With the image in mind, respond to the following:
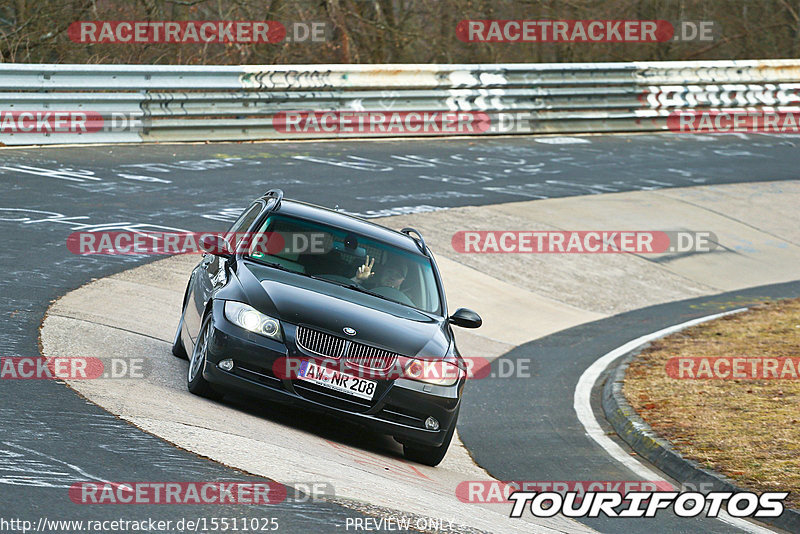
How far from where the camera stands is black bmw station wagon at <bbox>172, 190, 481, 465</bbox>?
7.78 metres

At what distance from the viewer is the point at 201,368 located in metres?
8.06

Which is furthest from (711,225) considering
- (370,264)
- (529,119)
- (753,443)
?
(370,264)

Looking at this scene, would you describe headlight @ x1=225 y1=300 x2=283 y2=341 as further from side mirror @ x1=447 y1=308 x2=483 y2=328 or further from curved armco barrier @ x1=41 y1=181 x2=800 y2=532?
side mirror @ x1=447 y1=308 x2=483 y2=328

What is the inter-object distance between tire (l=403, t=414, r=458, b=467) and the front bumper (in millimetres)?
253

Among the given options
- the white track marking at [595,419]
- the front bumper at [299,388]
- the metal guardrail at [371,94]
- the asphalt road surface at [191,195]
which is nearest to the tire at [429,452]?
the front bumper at [299,388]

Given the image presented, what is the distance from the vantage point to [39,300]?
10570mm

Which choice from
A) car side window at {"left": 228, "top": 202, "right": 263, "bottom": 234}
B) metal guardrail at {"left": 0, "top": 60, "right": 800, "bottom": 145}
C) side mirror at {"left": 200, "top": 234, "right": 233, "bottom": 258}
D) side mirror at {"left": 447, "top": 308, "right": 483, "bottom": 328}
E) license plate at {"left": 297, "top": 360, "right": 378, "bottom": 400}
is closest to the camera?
license plate at {"left": 297, "top": 360, "right": 378, "bottom": 400}

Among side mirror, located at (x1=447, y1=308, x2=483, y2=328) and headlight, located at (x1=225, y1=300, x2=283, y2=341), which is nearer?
headlight, located at (x1=225, y1=300, x2=283, y2=341)

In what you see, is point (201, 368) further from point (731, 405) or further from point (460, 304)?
point (460, 304)

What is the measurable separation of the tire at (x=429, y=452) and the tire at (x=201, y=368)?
1481 millimetres

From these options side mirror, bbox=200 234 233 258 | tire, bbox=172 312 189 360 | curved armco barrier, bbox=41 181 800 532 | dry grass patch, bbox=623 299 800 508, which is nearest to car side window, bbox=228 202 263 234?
side mirror, bbox=200 234 233 258

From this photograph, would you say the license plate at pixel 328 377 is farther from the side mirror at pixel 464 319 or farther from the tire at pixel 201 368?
the side mirror at pixel 464 319

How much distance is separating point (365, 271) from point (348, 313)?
102cm

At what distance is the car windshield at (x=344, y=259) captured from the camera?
890 cm
